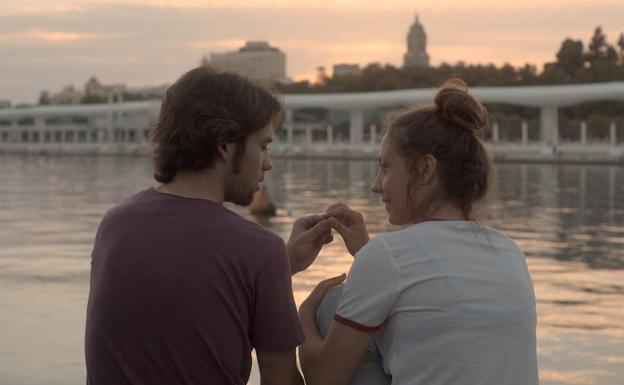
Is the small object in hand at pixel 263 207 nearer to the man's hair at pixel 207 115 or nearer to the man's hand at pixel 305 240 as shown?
the man's hand at pixel 305 240

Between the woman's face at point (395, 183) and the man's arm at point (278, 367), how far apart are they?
0.35 metres

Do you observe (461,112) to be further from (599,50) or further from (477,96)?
(599,50)

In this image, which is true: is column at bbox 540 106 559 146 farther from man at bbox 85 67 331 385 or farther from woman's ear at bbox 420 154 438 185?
man at bbox 85 67 331 385

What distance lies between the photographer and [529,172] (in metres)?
44.3

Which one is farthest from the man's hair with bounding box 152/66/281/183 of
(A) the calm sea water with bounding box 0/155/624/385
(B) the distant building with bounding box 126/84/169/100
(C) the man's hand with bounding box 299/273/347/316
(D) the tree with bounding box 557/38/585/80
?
(B) the distant building with bounding box 126/84/169/100

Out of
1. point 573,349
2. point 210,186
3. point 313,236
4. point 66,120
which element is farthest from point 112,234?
point 66,120

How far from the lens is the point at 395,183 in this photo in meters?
2.28

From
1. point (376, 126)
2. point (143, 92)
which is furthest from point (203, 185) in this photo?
point (143, 92)

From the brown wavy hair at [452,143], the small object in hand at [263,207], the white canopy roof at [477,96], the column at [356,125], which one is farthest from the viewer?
the column at [356,125]

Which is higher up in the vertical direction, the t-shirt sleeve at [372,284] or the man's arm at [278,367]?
the t-shirt sleeve at [372,284]

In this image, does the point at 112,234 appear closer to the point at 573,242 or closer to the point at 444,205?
the point at 444,205

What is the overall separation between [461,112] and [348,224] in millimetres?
383

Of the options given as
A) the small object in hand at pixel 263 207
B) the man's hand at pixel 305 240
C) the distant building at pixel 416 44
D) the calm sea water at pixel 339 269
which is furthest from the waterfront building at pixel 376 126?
the distant building at pixel 416 44

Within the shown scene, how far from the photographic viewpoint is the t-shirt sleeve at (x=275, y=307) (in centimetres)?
209
